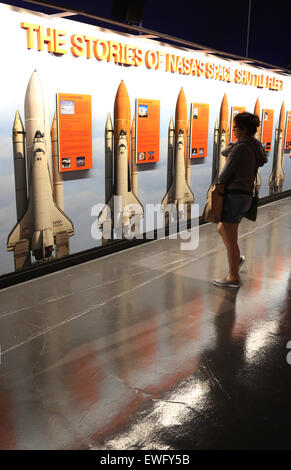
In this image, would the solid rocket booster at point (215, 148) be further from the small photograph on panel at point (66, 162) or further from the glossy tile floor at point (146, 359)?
the small photograph on panel at point (66, 162)

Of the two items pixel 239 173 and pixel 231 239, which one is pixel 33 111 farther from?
pixel 231 239

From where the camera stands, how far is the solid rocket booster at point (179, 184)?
21.2 feet

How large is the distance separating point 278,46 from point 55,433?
8636mm

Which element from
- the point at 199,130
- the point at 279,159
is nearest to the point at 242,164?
the point at 199,130

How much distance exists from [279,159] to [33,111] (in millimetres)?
6707

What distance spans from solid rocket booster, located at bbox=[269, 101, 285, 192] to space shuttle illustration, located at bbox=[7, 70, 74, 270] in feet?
19.9

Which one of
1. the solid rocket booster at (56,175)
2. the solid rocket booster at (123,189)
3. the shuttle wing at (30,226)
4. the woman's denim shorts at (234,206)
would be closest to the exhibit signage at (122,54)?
the solid rocket booster at (56,175)

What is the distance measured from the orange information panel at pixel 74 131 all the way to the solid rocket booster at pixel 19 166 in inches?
19.6

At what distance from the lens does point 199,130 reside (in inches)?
269

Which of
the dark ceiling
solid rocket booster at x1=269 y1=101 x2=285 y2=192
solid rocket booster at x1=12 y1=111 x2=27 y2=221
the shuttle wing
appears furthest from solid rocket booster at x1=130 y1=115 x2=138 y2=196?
solid rocket booster at x1=269 y1=101 x2=285 y2=192

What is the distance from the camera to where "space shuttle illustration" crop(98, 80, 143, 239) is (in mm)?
5320
